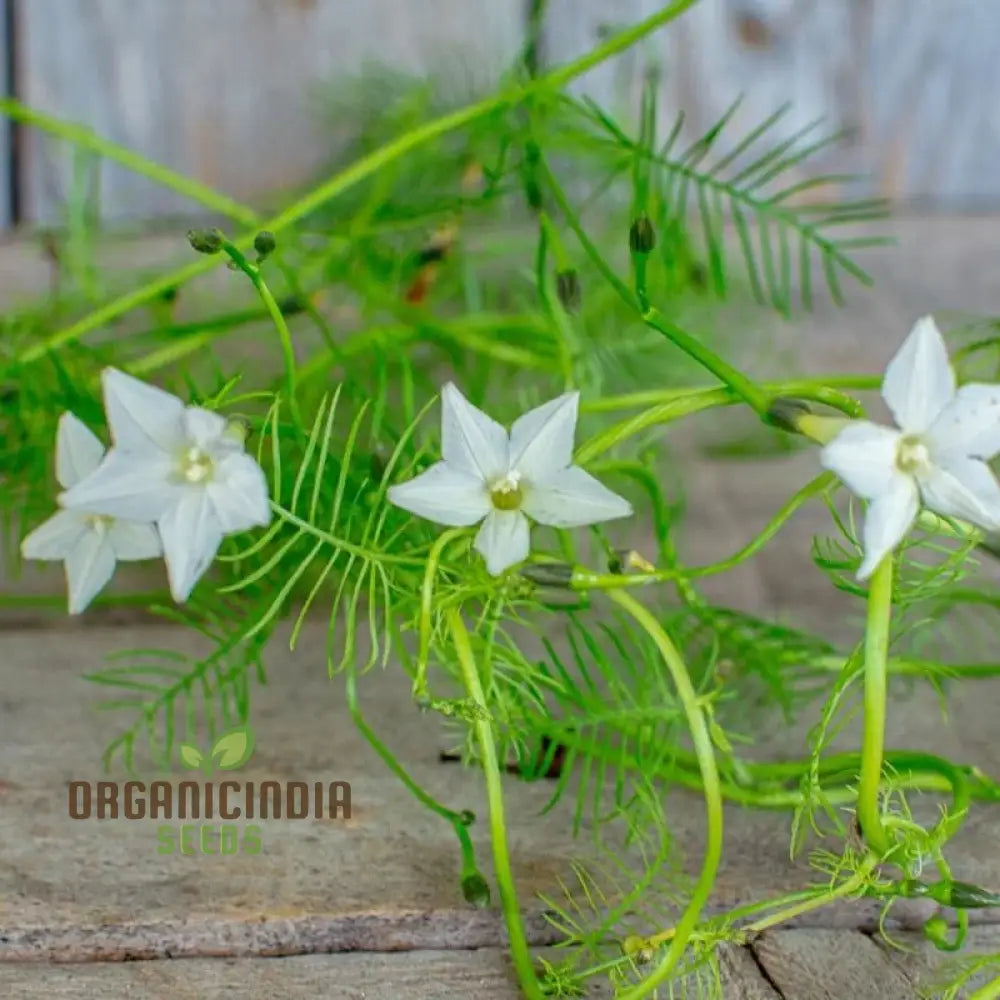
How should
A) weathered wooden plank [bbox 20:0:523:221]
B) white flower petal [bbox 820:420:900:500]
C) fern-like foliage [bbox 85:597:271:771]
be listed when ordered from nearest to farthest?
white flower petal [bbox 820:420:900:500]
fern-like foliage [bbox 85:597:271:771]
weathered wooden plank [bbox 20:0:523:221]

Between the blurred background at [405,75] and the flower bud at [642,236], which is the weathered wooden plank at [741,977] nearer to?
the flower bud at [642,236]

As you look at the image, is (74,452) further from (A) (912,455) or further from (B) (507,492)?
(A) (912,455)

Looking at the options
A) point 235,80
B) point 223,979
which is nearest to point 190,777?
point 223,979

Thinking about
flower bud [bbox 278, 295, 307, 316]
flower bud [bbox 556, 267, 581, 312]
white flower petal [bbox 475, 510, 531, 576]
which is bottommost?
white flower petal [bbox 475, 510, 531, 576]


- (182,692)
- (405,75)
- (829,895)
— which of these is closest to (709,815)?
(829,895)

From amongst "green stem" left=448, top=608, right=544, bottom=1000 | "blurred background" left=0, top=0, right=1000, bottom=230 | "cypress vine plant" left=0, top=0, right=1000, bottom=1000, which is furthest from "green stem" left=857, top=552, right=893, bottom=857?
"blurred background" left=0, top=0, right=1000, bottom=230

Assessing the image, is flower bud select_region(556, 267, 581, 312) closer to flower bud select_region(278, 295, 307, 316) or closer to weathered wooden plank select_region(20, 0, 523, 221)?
flower bud select_region(278, 295, 307, 316)

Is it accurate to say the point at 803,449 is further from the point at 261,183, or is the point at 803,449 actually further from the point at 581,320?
the point at 261,183

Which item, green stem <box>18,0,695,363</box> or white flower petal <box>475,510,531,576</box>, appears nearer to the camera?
white flower petal <box>475,510,531,576</box>
